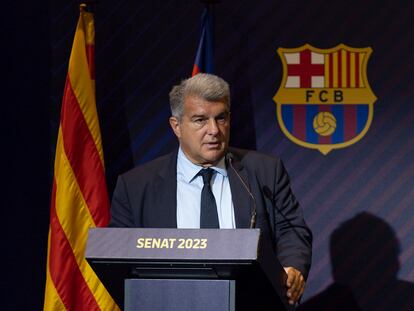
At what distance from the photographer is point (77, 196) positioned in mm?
4582

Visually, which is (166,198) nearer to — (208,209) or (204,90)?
(208,209)

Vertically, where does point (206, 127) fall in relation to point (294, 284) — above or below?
above

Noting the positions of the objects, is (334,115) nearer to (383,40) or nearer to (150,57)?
(383,40)

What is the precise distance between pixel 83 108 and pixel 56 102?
469mm

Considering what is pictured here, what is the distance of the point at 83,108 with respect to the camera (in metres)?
4.64

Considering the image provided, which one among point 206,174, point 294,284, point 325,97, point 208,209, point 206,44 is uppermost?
point 206,44

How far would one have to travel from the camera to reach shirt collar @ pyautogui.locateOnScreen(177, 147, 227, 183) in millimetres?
3582

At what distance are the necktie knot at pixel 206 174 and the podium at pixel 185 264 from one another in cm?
75

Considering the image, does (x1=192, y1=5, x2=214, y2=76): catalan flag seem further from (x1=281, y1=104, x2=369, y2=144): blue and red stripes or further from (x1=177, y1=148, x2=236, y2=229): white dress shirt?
(x1=177, y1=148, x2=236, y2=229): white dress shirt

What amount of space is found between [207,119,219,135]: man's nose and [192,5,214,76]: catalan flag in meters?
1.24

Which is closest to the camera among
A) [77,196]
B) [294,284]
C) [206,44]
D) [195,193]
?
[294,284]

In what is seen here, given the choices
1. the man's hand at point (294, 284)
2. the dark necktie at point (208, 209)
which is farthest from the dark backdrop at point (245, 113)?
the man's hand at point (294, 284)

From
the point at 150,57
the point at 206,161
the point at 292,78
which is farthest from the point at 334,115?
the point at 206,161

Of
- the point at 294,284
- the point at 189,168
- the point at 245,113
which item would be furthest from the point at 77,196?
the point at 294,284
